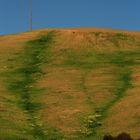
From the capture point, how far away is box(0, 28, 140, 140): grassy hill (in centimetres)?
5988

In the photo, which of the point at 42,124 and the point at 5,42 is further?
the point at 5,42

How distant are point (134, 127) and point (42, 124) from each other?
1057 cm

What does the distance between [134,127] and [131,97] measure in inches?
584

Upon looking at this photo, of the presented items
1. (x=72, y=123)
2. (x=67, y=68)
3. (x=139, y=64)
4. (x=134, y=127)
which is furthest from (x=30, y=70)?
(x=134, y=127)

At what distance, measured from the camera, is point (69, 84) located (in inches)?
3344

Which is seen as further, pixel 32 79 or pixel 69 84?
pixel 32 79

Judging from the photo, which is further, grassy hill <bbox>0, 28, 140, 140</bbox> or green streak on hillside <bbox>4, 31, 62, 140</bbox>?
green streak on hillside <bbox>4, 31, 62, 140</bbox>

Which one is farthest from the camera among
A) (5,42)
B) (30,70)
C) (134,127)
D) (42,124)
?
(5,42)

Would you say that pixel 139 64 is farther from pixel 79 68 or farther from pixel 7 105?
pixel 7 105

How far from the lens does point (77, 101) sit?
73062 mm

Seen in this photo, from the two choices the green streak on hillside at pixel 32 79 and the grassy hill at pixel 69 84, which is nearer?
the grassy hill at pixel 69 84

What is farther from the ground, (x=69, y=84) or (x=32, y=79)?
(x=69, y=84)

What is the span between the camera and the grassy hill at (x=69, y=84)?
59.9 metres

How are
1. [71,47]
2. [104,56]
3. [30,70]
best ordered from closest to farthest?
[30,70] < [104,56] < [71,47]
